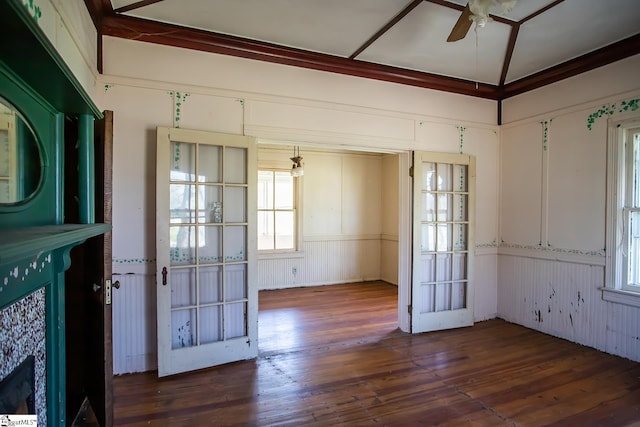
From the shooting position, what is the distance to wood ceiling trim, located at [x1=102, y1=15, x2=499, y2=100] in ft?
9.29

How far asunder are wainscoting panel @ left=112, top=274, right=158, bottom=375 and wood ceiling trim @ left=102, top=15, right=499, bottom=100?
6.92ft

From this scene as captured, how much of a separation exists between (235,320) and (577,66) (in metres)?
4.41

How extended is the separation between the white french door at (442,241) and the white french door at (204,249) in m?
1.93

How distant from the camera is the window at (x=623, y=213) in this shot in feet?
10.7

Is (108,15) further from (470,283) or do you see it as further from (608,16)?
(470,283)

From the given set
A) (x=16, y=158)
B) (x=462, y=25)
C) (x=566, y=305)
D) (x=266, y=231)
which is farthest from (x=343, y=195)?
(x=16, y=158)

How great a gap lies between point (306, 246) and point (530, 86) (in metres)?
4.28

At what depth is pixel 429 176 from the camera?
4.09 m

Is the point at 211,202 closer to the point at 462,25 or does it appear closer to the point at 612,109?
the point at 462,25

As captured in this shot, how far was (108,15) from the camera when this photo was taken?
272cm

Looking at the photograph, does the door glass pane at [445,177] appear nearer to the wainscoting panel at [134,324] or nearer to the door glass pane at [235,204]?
the door glass pane at [235,204]

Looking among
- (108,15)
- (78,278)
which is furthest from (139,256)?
(108,15)

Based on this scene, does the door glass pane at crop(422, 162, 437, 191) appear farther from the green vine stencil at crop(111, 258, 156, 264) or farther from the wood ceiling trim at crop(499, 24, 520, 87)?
the green vine stencil at crop(111, 258, 156, 264)

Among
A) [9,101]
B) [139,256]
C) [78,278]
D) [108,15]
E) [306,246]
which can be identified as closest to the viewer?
[9,101]
